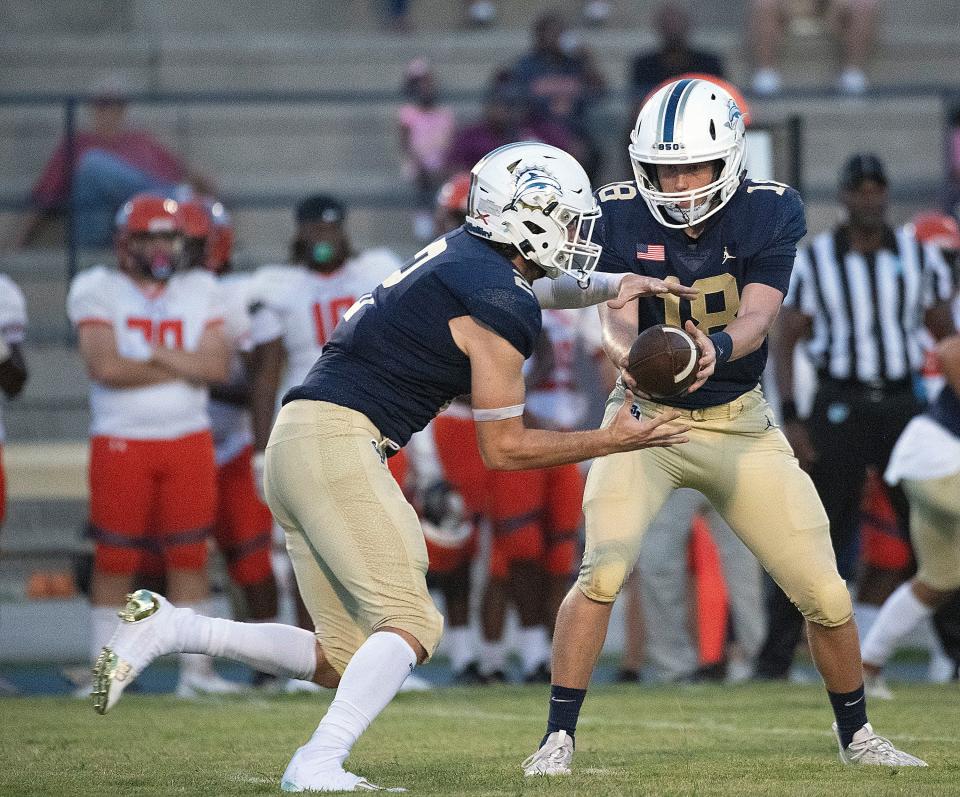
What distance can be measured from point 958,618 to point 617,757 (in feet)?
9.51

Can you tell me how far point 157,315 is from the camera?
22.1ft

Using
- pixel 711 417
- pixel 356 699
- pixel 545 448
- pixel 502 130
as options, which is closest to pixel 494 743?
pixel 711 417

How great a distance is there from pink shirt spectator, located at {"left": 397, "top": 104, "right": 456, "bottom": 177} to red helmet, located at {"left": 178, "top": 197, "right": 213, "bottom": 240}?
10.9ft

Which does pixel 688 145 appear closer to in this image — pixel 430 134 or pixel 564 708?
pixel 564 708

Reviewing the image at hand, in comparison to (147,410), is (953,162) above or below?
above

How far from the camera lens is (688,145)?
4.22m

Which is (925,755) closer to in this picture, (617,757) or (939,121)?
(617,757)

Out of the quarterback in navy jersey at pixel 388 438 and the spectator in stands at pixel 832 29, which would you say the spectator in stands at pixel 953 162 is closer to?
the spectator in stands at pixel 832 29

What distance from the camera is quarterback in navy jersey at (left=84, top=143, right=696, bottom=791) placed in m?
3.74

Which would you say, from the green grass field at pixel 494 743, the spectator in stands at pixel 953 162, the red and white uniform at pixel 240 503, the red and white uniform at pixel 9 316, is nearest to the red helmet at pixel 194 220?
the red and white uniform at pixel 240 503

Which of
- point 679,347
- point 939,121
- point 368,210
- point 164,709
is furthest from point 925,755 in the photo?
point 939,121

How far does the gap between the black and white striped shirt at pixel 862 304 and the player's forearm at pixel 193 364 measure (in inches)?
87.4

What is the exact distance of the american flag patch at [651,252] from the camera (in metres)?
4.39

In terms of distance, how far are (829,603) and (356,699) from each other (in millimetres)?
1214
